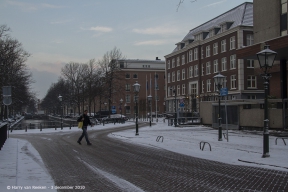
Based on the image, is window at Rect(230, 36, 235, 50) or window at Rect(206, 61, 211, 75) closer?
window at Rect(230, 36, 235, 50)

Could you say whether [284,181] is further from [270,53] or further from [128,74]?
[128,74]

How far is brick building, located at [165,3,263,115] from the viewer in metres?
60.5

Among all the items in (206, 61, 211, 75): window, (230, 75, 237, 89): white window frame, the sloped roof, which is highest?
the sloped roof

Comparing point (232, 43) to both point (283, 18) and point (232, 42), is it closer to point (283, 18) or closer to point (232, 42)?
point (232, 42)

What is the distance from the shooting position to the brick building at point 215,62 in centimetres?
6047

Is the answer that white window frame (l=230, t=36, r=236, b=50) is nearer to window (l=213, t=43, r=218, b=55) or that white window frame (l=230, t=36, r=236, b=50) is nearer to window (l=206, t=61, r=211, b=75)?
window (l=213, t=43, r=218, b=55)

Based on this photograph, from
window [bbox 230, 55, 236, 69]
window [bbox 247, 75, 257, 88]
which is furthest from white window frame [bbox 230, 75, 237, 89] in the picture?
window [bbox 247, 75, 257, 88]

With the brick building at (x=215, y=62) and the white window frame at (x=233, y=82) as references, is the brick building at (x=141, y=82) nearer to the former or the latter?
the brick building at (x=215, y=62)

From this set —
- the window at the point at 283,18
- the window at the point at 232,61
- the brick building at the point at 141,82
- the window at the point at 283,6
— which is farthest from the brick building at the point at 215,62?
the brick building at the point at 141,82

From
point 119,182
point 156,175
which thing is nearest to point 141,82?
point 156,175

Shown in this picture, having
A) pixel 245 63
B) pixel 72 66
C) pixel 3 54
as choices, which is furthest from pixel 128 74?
pixel 3 54

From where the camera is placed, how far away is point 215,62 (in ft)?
222

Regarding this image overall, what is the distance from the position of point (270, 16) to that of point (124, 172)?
30.2 metres

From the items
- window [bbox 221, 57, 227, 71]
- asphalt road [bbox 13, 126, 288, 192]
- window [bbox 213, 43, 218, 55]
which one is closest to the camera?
asphalt road [bbox 13, 126, 288, 192]
